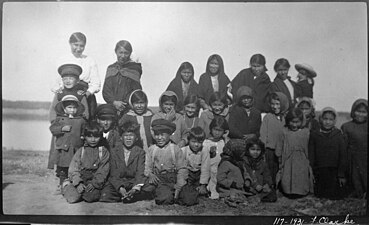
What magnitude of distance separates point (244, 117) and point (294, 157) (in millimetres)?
384

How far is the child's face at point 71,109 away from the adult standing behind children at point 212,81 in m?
0.76

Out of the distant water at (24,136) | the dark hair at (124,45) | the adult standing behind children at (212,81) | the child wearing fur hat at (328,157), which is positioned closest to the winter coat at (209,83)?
the adult standing behind children at (212,81)

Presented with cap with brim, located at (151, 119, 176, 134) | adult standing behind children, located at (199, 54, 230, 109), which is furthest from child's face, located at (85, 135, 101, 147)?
adult standing behind children, located at (199, 54, 230, 109)

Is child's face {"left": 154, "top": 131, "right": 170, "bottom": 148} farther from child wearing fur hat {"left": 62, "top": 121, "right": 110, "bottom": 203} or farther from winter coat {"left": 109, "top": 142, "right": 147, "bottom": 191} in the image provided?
child wearing fur hat {"left": 62, "top": 121, "right": 110, "bottom": 203}

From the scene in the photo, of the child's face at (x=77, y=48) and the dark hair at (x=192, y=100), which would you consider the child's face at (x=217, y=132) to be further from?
the child's face at (x=77, y=48)

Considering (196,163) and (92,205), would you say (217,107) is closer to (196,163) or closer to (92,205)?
(196,163)

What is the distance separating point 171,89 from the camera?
298 centimetres

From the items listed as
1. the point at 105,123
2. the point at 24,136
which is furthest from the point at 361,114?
the point at 24,136

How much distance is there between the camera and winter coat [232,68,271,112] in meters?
2.98

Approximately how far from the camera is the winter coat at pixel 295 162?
2.97 m

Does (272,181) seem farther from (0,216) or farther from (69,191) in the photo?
(0,216)

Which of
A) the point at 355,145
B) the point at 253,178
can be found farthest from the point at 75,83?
the point at 355,145

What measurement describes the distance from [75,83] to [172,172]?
792 millimetres

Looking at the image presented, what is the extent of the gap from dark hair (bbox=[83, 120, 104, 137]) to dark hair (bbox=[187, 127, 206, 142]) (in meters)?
0.53
